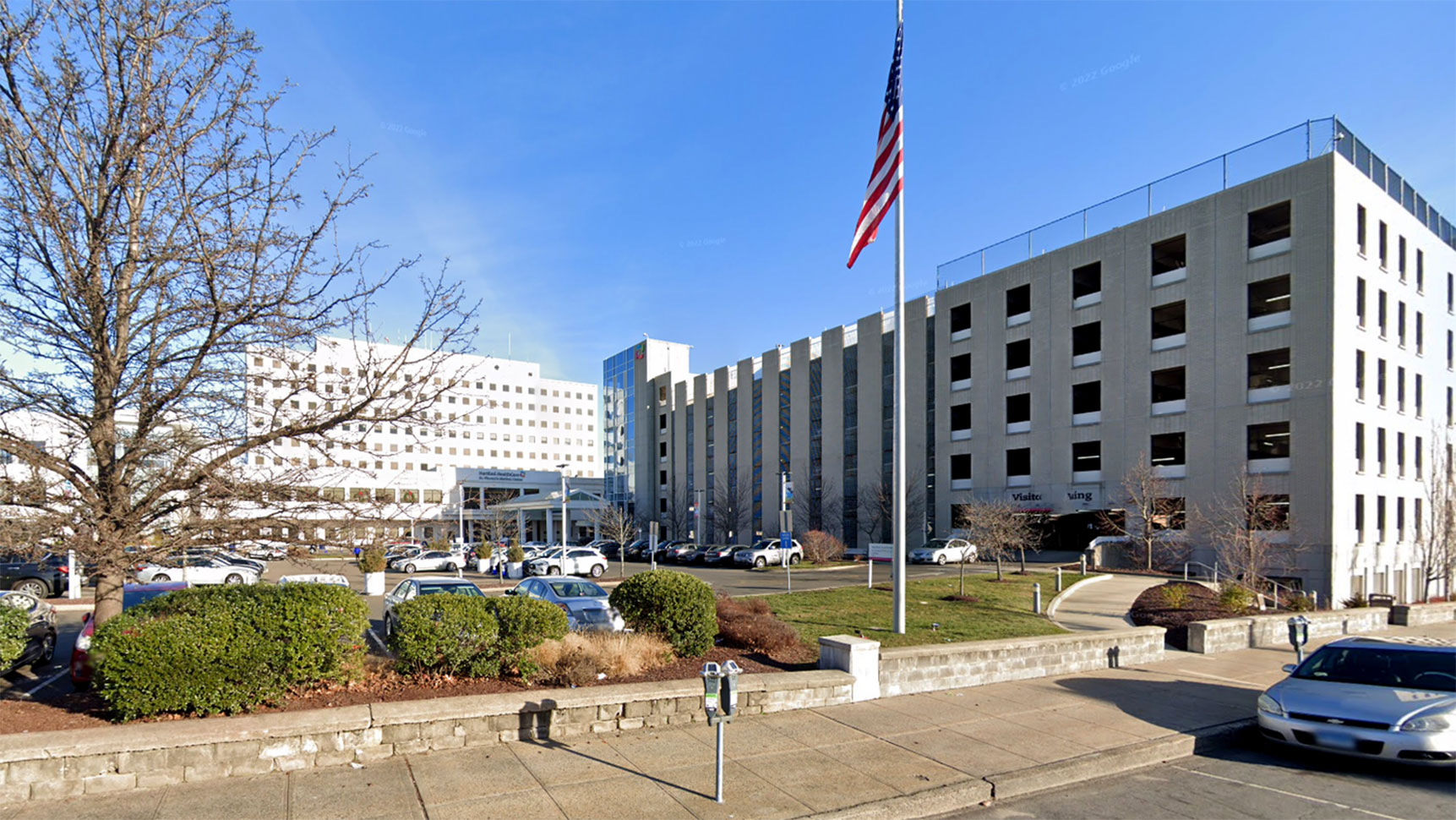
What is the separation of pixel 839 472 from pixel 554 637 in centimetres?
4856

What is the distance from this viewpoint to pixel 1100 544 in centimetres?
3725

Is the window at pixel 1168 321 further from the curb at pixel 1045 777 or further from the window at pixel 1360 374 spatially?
the curb at pixel 1045 777

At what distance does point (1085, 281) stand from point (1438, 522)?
65.7 feet

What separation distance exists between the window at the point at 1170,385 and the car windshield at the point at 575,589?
32.6 meters

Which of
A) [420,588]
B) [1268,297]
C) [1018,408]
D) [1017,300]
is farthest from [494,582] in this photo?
[1268,297]

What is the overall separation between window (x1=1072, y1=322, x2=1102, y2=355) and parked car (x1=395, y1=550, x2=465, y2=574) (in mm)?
35063

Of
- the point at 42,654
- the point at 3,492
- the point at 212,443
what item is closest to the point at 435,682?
the point at 212,443

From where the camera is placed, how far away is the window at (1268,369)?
3447cm

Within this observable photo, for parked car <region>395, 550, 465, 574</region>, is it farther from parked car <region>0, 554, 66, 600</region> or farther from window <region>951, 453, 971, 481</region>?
window <region>951, 453, 971, 481</region>

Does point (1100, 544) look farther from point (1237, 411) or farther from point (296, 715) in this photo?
point (296, 715)

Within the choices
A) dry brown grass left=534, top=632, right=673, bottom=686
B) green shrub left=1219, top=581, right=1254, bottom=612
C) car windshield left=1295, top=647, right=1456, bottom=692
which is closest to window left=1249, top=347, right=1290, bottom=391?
green shrub left=1219, top=581, right=1254, bottom=612

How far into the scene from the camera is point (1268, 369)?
35.5 meters

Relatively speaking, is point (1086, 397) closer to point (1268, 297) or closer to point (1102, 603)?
point (1268, 297)

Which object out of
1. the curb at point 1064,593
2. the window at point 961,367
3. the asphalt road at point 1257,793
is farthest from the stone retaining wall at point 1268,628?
the window at point 961,367
